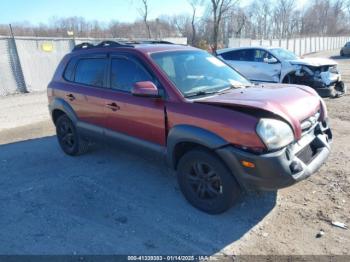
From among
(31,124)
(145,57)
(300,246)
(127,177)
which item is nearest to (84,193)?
(127,177)

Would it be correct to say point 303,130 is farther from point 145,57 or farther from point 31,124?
point 31,124

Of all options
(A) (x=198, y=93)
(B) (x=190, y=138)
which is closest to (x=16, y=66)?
(A) (x=198, y=93)

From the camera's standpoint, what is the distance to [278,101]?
336cm

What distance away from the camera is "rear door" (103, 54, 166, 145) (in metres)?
3.84

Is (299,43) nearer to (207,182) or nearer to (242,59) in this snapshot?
(242,59)

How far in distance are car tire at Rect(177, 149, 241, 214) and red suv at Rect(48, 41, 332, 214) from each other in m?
0.01

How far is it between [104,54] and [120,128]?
1.14 meters

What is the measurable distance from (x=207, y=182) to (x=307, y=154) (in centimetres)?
110

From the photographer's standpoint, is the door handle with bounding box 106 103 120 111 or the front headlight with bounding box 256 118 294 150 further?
the door handle with bounding box 106 103 120 111

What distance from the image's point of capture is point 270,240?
3.13m

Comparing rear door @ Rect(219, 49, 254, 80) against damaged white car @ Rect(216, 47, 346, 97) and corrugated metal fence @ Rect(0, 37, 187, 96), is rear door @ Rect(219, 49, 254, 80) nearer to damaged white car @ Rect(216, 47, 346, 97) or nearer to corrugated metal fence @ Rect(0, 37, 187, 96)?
damaged white car @ Rect(216, 47, 346, 97)

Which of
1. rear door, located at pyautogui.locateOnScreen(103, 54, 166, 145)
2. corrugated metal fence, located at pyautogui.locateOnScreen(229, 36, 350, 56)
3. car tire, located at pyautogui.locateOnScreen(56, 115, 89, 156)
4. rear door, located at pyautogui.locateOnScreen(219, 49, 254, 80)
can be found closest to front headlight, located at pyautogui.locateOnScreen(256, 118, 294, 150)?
rear door, located at pyautogui.locateOnScreen(103, 54, 166, 145)

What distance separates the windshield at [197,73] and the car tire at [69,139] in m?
2.19

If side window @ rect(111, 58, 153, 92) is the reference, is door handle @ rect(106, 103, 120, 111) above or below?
below
